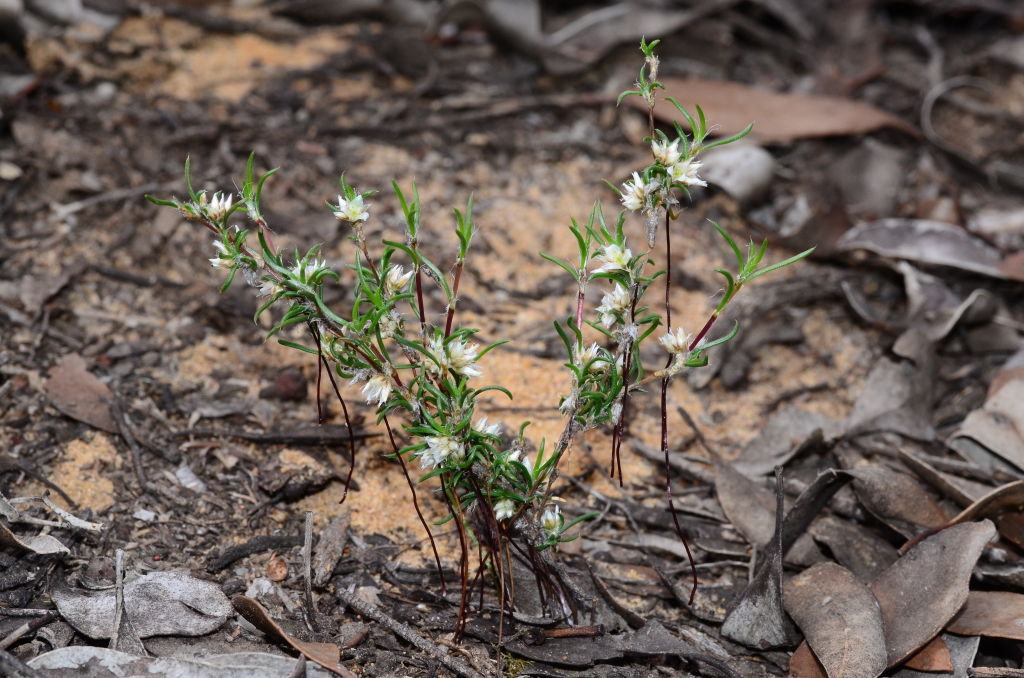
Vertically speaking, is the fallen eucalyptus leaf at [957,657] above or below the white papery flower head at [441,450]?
below

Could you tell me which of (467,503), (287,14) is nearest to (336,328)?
(467,503)

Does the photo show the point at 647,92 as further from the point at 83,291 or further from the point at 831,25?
the point at 831,25

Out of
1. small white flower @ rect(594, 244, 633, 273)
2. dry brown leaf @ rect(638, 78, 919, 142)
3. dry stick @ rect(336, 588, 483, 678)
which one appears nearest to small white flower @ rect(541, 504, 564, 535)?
dry stick @ rect(336, 588, 483, 678)

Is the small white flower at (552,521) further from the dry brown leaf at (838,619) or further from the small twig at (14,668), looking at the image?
the small twig at (14,668)

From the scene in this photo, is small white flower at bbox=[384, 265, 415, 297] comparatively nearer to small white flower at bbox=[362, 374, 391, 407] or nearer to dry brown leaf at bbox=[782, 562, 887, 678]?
small white flower at bbox=[362, 374, 391, 407]

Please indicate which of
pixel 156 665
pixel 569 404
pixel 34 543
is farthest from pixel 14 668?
pixel 569 404

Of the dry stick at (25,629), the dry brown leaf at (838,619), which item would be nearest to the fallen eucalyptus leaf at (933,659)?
the dry brown leaf at (838,619)
